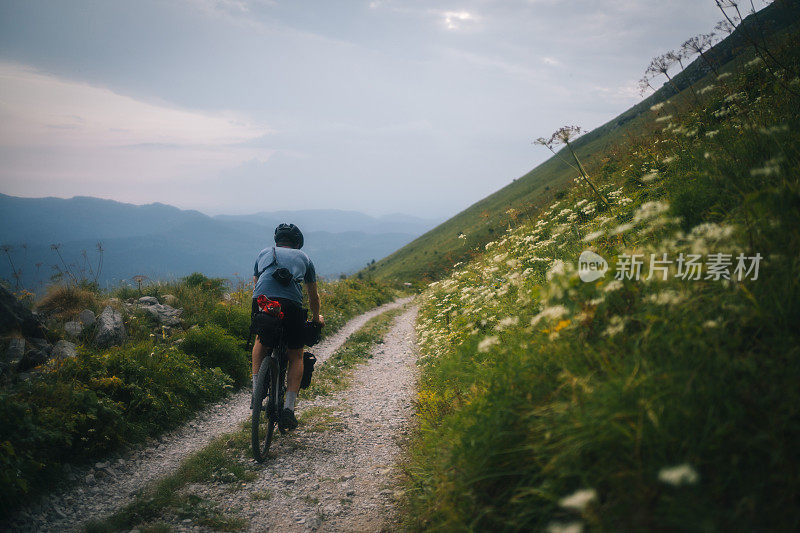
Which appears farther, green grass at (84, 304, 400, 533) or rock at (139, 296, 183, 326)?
rock at (139, 296, 183, 326)

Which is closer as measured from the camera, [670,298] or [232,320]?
[670,298]

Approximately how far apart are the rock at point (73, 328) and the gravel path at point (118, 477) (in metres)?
3.17

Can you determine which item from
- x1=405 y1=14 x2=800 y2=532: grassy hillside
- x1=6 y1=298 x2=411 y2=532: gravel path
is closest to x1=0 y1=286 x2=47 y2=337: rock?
x1=6 y1=298 x2=411 y2=532: gravel path

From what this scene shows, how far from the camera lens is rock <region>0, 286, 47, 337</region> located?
6473 mm

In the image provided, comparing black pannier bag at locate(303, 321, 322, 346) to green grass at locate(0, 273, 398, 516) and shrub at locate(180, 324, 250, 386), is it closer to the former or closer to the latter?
green grass at locate(0, 273, 398, 516)

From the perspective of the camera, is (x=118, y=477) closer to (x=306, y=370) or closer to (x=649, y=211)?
(x=306, y=370)

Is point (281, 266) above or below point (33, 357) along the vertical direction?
below

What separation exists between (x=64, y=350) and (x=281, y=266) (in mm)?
4631

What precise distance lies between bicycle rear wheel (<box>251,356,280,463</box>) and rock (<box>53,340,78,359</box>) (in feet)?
12.6

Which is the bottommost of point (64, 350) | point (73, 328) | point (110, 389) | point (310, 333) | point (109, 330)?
point (310, 333)

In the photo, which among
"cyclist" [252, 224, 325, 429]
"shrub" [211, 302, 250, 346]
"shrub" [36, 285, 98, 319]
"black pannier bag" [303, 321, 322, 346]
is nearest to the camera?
"cyclist" [252, 224, 325, 429]

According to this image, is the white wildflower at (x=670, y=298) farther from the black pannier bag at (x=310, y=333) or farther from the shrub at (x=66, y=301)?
the shrub at (x=66, y=301)

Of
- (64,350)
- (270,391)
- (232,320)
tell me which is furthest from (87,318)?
(270,391)

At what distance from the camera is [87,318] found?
7.91 metres
